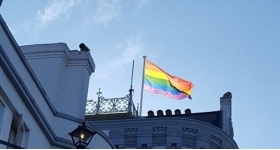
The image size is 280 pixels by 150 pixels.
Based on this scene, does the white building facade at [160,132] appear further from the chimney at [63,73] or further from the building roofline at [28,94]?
the building roofline at [28,94]

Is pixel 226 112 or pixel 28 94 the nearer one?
pixel 28 94

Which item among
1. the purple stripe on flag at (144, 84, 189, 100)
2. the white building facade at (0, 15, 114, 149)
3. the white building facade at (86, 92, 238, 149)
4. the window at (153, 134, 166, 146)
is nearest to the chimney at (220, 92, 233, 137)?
the white building facade at (86, 92, 238, 149)

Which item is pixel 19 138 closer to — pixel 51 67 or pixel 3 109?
pixel 3 109

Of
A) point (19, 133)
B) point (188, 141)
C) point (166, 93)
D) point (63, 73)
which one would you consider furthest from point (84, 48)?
point (166, 93)

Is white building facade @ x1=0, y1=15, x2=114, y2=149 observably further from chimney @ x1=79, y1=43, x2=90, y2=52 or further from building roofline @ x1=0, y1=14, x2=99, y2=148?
chimney @ x1=79, y1=43, x2=90, y2=52

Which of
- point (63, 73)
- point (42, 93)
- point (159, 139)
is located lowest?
point (42, 93)

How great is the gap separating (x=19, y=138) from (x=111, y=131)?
581 inches

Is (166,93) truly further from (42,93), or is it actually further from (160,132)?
(42,93)

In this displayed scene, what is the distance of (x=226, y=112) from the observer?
111 ft

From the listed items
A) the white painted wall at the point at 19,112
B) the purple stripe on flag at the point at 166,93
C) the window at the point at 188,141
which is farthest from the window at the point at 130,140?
the white painted wall at the point at 19,112

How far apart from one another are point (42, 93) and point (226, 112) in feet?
56.4

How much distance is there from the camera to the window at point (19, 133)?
55.0 ft

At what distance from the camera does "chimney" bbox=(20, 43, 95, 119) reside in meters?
21.3

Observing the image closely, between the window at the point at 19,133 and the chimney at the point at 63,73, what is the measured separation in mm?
3894
